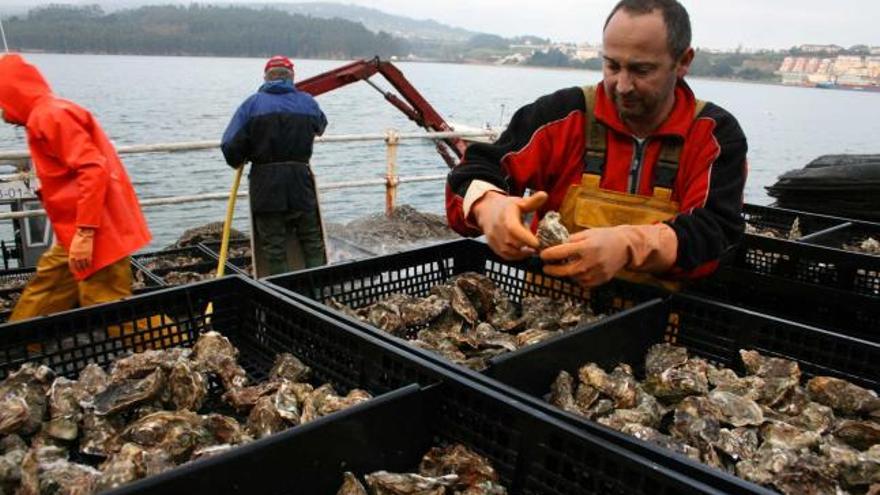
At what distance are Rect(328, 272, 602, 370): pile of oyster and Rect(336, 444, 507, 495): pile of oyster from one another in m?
0.56

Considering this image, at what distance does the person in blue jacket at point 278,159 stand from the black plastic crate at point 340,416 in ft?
11.3

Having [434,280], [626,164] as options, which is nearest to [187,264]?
[434,280]

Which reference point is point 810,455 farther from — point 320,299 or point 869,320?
point 320,299

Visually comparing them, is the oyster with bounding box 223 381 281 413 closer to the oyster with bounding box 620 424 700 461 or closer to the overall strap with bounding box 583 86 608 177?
the oyster with bounding box 620 424 700 461

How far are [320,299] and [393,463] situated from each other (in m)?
1.00

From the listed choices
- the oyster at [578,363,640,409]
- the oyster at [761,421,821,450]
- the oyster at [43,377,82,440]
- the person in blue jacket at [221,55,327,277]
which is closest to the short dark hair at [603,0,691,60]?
the oyster at [578,363,640,409]

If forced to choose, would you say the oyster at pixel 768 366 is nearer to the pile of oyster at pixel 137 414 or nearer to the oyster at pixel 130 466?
the pile of oyster at pixel 137 414

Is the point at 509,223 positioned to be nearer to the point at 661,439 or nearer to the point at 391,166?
the point at 661,439

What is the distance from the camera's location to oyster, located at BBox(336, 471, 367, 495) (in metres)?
1.41

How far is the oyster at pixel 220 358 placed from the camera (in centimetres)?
190

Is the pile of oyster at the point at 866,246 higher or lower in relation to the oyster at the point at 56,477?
lower

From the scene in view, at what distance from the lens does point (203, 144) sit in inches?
248

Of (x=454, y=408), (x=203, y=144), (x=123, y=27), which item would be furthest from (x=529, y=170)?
(x=123, y=27)

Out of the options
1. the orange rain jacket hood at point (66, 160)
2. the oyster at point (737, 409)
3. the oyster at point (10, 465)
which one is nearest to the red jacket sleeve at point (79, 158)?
the orange rain jacket hood at point (66, 160)
